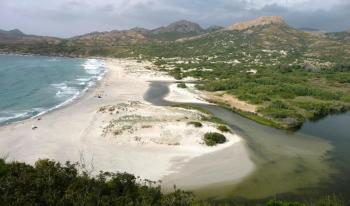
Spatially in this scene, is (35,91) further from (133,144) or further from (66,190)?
(66,190)

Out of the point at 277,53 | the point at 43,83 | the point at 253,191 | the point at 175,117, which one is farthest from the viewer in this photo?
the point at 277,53

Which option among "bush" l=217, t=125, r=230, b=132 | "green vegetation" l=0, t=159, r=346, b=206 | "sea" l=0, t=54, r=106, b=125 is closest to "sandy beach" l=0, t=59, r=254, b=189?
"bush" l=217, t=125, r=230, b=132

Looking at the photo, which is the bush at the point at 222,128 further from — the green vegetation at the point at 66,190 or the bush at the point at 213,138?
the green vegetation at the point at 66,190

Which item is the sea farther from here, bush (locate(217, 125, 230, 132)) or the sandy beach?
bush (locate(217, 125, 230, 132))

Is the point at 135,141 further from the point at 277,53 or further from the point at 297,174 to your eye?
the point at 277,53

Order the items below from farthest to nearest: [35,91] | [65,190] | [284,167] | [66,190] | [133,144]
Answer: [35,91] → [133,144] → [284,167] → [65,190] → [66,190]

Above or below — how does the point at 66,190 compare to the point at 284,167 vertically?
above

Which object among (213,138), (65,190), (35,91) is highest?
(65,190)

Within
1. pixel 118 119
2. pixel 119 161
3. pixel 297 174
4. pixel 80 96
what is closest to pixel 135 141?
pixel 119 161

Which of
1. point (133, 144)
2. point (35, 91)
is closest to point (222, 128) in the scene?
point (133, 144)
